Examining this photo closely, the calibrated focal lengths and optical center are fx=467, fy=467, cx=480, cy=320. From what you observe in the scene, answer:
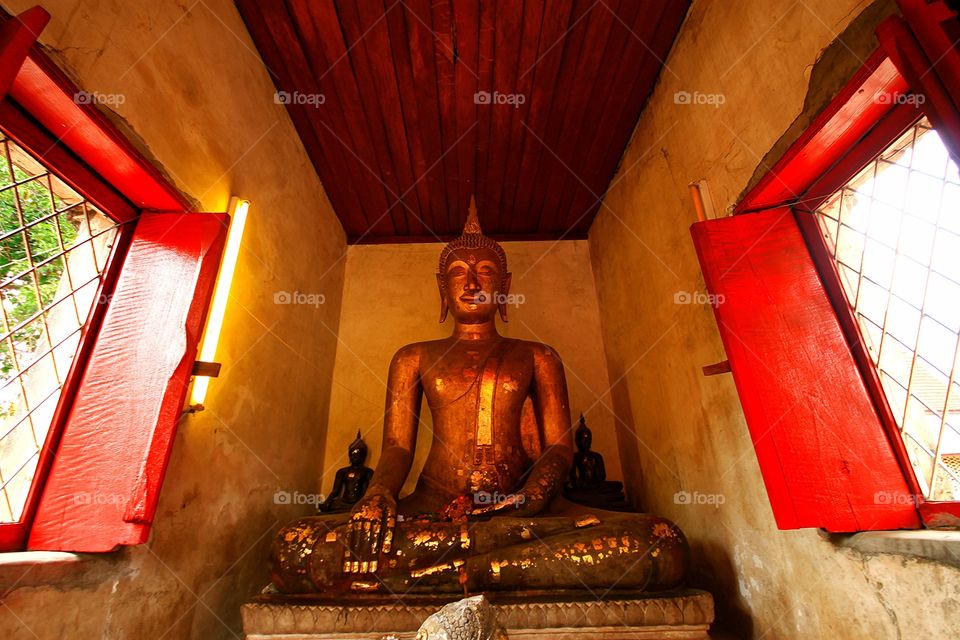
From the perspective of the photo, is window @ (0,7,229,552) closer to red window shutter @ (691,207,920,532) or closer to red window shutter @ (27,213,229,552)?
red window shutter @ (27,213,229,552)

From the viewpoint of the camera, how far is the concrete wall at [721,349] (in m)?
1.46

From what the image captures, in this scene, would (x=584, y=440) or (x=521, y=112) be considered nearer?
(x=521, y=112)

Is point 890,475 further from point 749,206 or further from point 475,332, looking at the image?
point 475,332

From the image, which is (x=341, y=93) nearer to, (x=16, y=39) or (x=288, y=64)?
(x=288, y=64)

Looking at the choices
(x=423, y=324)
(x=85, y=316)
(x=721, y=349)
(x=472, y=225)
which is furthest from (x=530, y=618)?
(x=423, y=324)

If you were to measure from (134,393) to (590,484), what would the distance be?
2.60 meters

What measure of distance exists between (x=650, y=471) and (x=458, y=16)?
2.97 m

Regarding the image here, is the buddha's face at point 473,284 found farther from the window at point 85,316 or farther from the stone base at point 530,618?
the stone base at point 530,618

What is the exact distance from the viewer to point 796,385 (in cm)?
167

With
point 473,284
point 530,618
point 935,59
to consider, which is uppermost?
point 473,284

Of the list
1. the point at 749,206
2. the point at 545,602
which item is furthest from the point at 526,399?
the point at 749,206

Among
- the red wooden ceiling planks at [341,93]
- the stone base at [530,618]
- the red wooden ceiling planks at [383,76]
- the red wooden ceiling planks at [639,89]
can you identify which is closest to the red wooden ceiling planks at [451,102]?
the red wooden ceiling planks at [383,76]

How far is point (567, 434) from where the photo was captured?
292cm

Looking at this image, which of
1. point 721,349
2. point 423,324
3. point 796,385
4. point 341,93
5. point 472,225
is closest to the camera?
point 796,385
